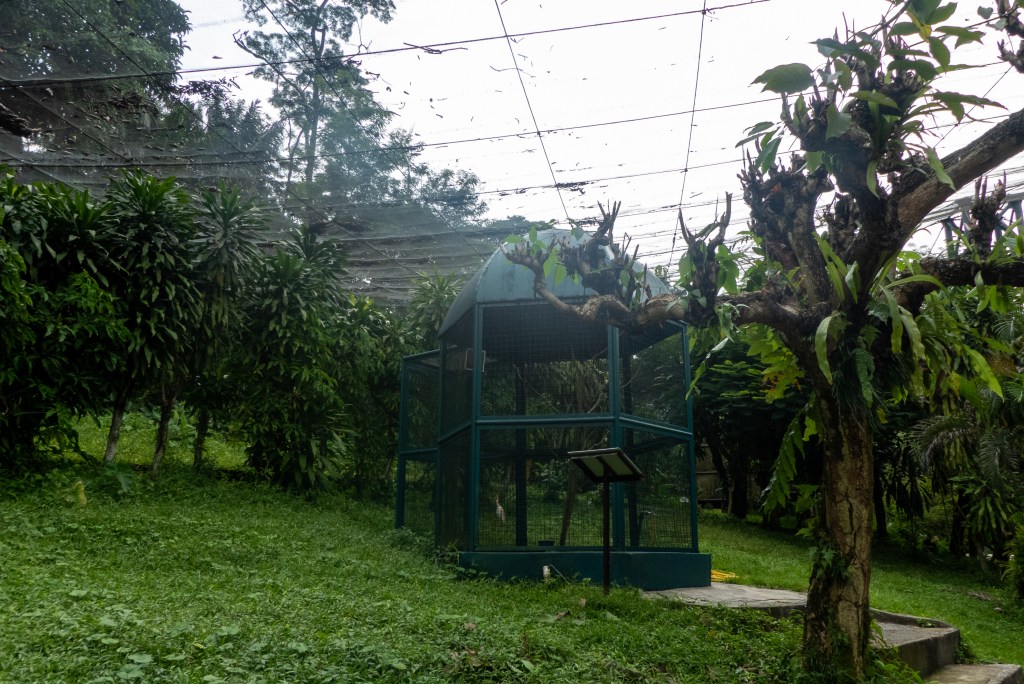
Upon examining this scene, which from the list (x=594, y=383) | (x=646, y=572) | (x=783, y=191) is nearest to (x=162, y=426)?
(x=594, y=383)

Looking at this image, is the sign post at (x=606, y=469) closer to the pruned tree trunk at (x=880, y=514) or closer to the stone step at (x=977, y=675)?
the stone step at (x=977, y=675)

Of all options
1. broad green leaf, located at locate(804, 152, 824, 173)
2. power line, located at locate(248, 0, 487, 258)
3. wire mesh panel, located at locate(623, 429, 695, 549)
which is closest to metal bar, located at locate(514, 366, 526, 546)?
wire mesh panel, located at locate(623, 429, 695, 549)

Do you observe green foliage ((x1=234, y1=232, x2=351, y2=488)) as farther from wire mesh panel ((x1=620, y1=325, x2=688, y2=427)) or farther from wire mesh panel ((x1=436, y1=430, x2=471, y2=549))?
wire mesh panel ((x1=620, y1=325, x2=688, y2=427))

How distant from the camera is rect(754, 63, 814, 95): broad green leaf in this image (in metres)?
3.97

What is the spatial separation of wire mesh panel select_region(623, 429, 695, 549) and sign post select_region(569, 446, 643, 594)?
1296mm

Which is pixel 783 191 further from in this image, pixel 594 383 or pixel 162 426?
pixel 162 426

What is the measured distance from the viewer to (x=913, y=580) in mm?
11750

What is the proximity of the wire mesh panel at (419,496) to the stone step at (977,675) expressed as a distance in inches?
184

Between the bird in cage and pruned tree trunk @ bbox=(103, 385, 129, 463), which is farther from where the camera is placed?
pruned tree trunk @ bbox=(103, 385, 129, 463)

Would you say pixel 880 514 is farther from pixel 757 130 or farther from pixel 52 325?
pixel 52 325

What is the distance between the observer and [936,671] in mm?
6258

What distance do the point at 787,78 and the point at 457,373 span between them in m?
5.12

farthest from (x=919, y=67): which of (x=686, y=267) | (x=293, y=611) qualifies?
(x=293, y=611)

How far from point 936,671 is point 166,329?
754 cm
